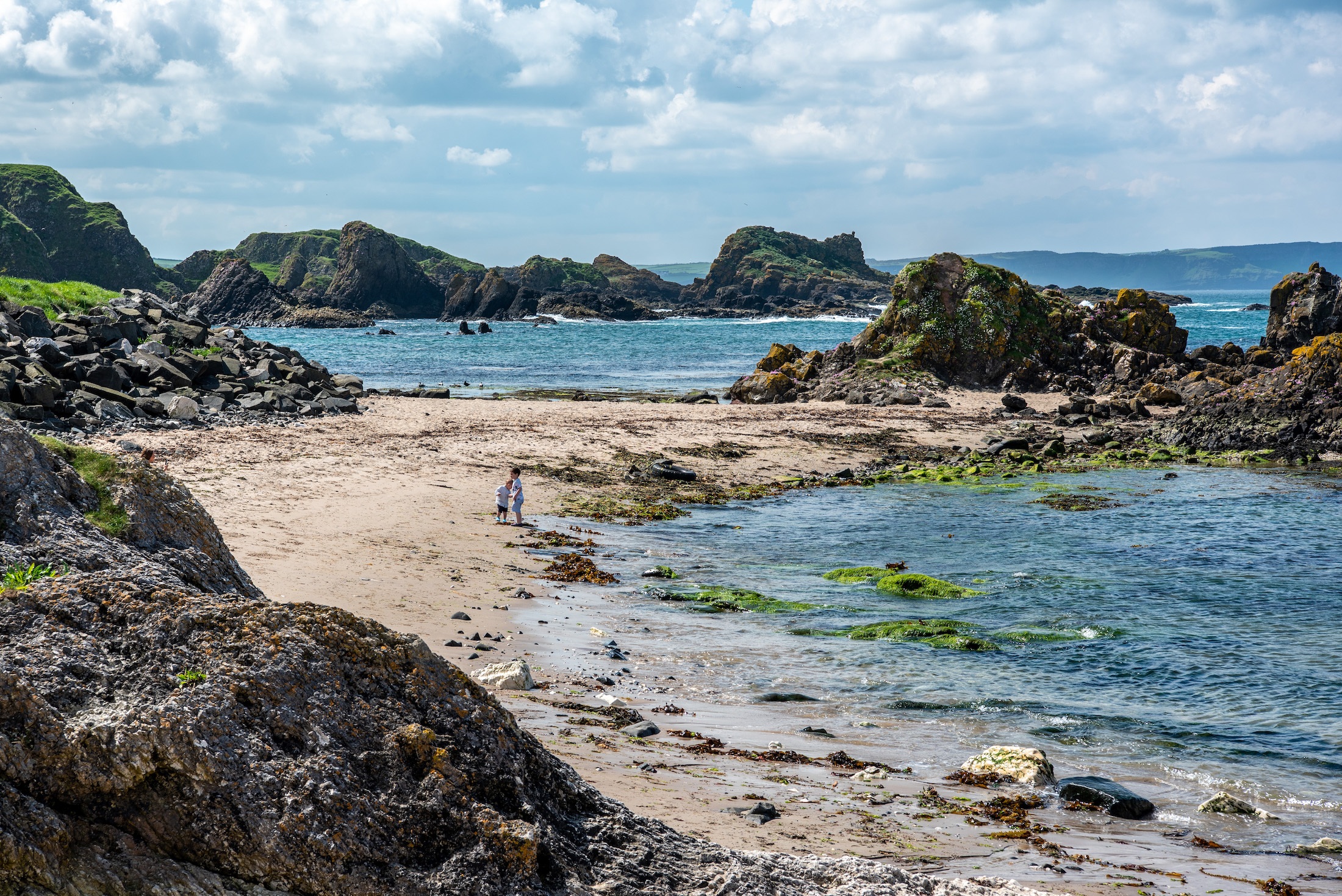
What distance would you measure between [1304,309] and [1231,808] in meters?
53.6

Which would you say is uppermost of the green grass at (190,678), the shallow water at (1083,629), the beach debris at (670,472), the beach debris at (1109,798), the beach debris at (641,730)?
the green grass at (190,678)

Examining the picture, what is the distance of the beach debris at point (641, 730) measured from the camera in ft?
29.0

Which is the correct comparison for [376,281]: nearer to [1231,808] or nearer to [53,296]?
[53,296]

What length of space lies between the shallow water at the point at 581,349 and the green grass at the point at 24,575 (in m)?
43.2

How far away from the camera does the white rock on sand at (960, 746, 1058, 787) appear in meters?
8.31

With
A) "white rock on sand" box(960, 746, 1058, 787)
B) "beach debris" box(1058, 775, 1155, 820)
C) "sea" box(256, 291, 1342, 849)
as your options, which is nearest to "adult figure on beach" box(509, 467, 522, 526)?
"sea" box(256, 291, 1342, 849)

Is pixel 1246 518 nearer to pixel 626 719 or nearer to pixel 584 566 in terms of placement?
pixel 584 566

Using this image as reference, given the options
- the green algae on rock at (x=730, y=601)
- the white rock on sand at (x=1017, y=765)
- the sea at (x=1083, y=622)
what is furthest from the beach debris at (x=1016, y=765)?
the green algae on rock at (x=730, y=601)

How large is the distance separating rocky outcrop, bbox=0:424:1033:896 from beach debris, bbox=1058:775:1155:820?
3.92 meters

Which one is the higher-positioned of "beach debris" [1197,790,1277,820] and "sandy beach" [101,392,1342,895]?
"sandy beach" [101,392,1342,895]

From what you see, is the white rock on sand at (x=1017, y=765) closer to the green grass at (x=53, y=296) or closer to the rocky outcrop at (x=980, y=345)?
the green grass at (x=53, y=296)

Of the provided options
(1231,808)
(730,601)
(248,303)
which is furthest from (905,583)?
(248,303)

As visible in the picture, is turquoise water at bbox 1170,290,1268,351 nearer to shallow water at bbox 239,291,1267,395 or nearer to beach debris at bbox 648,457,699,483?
shallow water at bbox 239,291,1267,395

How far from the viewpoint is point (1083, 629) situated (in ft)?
46.1
